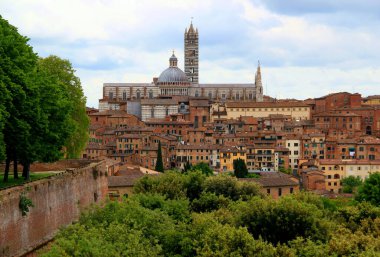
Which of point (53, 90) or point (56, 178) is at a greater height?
point (53, 90)

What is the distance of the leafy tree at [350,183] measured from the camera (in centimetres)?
6581

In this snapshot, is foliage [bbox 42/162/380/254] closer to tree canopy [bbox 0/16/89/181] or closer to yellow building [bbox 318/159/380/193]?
tree canopy [bbox 0/16/89/181]

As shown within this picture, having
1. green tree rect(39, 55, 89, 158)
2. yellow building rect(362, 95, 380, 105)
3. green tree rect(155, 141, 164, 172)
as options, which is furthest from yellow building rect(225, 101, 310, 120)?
green tree rect(39, 55, 89, 158)

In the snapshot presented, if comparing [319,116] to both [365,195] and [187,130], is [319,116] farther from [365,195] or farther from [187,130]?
[365,195]

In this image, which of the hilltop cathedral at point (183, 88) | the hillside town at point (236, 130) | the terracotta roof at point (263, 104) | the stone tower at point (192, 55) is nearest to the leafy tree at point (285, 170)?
the hillside town at point (236, 130)

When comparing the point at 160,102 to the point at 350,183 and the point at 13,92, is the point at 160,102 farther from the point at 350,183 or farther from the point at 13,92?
the point at 13,92

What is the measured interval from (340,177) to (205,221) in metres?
51.3

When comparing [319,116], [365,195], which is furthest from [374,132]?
[365,195]

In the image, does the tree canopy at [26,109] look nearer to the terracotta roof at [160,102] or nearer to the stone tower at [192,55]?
the terracotta roof at [160,102]

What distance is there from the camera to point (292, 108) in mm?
102938

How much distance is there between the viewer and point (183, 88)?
118 meters

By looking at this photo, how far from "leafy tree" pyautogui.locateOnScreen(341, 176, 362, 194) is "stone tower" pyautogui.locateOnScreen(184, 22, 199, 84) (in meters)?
65.0

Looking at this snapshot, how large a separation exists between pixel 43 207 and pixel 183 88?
97.7m

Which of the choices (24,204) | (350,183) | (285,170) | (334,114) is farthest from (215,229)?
(334,114)
